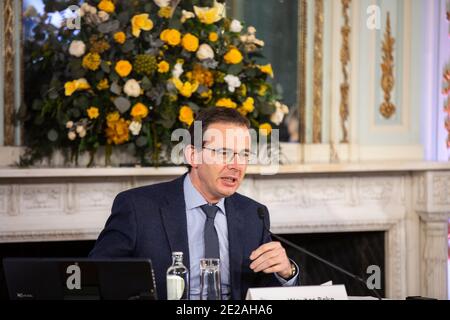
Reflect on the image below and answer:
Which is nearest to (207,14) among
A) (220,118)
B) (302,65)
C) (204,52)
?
(204,52)

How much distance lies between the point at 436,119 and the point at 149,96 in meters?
1.91

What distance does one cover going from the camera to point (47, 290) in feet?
6.36

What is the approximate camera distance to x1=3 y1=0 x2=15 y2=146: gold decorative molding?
13.4 ft

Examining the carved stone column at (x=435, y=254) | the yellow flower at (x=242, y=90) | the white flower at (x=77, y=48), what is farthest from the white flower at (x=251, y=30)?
the carved stone column at (x=435, y=254)

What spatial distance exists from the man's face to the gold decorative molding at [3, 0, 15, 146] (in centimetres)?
180

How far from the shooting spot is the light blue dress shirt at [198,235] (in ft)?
8.25

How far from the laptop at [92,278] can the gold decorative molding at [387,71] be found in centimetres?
309

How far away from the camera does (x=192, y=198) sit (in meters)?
2.67

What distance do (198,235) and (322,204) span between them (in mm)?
2022

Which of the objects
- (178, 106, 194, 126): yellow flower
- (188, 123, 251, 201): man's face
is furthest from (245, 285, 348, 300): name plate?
(178, 106, 194, 126): yellow flower

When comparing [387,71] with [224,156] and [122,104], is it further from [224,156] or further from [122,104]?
[224,156]

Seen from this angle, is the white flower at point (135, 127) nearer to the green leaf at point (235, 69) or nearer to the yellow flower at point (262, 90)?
the green leaf at point (235, 69)

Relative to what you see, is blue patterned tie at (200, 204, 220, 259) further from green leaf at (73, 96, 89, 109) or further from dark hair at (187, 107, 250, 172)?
green leaf at (73, 96, 89, 109)
